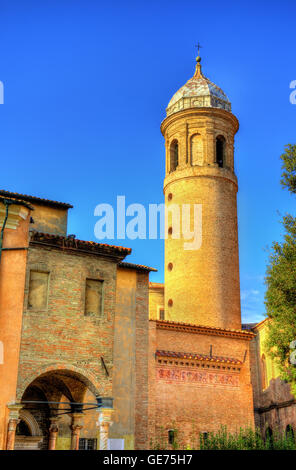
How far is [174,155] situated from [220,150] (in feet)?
8.00

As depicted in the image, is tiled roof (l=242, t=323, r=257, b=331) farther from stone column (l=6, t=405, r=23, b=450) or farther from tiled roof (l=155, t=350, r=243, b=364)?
stone column (l=6, t=405, r=23, b=450)

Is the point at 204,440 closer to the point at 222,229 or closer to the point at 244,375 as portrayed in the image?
the point at 244,375

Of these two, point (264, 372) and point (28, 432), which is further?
point (264, 372)

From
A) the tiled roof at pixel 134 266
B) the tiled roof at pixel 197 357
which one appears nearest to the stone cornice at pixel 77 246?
the tiled roof at pixel 134 266

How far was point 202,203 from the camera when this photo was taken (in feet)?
97.6

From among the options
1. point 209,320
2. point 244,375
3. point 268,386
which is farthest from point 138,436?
point 268,386

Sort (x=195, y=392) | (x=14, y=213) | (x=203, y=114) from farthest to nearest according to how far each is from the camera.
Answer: (x=203, y=114), (x=195, y=392), (x=14, y=213)

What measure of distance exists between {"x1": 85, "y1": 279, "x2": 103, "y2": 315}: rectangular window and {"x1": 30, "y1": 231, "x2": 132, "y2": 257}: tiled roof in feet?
3.04

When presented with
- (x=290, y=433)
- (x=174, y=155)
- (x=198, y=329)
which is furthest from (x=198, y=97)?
(x=290, y=433)

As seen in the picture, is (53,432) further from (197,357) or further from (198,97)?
(198,97)

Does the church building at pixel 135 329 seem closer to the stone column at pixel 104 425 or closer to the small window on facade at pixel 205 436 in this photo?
the stone column at pixel 104 425

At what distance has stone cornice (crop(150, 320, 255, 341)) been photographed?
73.0 feet

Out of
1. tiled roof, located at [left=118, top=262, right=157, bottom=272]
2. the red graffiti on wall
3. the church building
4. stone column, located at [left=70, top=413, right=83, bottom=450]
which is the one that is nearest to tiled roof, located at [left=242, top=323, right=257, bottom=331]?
the church building

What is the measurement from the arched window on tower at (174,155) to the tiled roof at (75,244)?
14430mm
